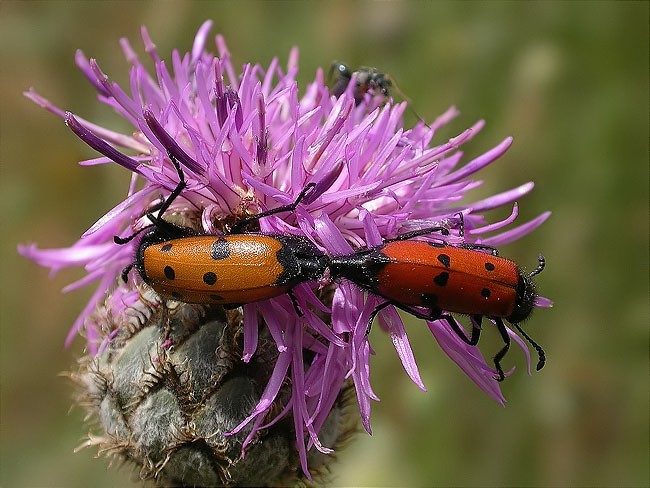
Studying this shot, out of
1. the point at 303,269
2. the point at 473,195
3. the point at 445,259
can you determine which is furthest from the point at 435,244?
the point at 473,195

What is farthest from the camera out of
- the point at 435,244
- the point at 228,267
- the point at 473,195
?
the point at 473,195

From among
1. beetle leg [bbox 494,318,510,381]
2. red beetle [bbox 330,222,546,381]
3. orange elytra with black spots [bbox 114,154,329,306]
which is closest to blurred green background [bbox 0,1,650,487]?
beetle leg [bbox 494,318,510,381]

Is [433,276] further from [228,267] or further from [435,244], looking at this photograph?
[228,267]

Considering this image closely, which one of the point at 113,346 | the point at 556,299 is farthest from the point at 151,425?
the point at 556,299

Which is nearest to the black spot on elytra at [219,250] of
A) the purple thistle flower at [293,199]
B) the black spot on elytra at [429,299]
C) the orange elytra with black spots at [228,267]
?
the orange elytra with black spots at [228,267]

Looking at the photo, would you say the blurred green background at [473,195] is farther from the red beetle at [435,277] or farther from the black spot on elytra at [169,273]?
the black spot on elytra at [169,273]
